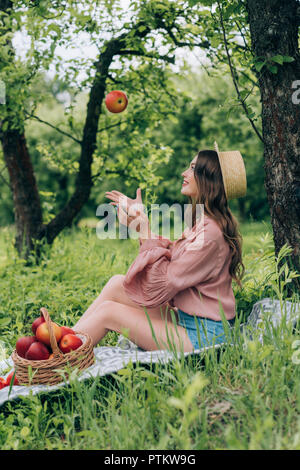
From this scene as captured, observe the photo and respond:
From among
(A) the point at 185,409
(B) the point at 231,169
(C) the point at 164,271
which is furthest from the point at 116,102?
(A) the point at 185,409

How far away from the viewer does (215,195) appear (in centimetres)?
286

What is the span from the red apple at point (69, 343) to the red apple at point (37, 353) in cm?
9

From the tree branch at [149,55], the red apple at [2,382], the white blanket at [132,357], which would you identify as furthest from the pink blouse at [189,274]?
the tree branch at [149,55]

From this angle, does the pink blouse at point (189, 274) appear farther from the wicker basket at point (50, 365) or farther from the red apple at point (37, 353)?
the red apple at point (37, 353)

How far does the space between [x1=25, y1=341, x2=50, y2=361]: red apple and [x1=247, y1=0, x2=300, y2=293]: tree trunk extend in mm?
1546

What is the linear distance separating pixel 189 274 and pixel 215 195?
0.52 m

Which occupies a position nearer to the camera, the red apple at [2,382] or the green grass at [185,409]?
the green grass at [185,409]

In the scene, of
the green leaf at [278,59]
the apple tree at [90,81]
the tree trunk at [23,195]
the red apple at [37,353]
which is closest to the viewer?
the red apple at [37,353]

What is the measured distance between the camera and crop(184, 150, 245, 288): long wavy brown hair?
2.85 m

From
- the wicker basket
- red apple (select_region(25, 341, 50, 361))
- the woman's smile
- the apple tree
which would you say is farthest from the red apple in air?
red apple (select_region(25, 341, 50, 361))

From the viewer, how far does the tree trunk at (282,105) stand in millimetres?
2955

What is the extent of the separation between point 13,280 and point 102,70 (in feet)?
7.55

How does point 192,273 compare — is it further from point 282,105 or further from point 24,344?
point 282,105
